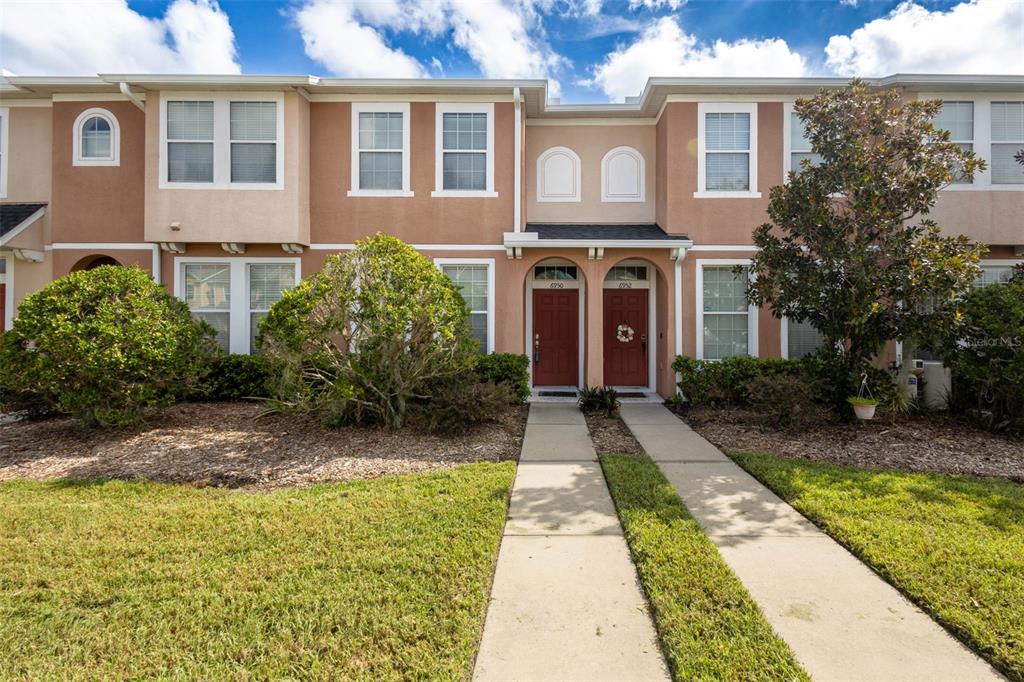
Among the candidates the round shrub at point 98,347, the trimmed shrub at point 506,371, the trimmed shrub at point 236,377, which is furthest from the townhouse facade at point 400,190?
the round shrub at point 98,347

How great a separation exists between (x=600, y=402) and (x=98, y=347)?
290 inches

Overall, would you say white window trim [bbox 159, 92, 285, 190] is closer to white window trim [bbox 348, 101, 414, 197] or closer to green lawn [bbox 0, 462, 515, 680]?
white window trim [bbox 348, 101, 414, 197]

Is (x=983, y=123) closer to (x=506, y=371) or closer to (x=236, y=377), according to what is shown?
(x=506, y=371)

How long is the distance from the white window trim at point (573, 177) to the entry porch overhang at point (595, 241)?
1.13 metres

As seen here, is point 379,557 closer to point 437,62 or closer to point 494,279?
point 494,279

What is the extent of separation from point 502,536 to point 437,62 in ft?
31.7

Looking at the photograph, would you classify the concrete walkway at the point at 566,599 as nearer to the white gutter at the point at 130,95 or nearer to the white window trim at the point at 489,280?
the white window trim at the point at 489,280

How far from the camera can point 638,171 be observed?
1088 centimetres

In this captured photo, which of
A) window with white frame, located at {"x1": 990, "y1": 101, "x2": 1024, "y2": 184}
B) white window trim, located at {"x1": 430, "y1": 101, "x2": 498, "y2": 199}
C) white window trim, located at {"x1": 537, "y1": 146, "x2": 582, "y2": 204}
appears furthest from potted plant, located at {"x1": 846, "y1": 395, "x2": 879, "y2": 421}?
white window trim, located at {"x1": 430, "y1": 101, "x2": 498, "y2": 199}

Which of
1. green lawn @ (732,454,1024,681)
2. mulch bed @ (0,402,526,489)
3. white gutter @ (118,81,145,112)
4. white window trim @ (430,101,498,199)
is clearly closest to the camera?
green lawn @ (732,454,1024,681)

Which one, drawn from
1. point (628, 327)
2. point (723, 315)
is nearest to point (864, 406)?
point (723, 315)

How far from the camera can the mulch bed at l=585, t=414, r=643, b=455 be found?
6352 millimetres

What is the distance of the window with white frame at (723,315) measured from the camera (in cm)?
998

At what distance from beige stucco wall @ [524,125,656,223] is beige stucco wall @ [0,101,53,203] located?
33.9 feet
